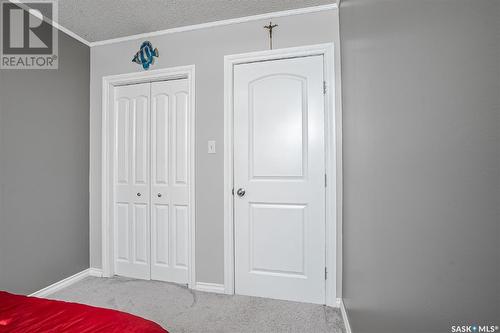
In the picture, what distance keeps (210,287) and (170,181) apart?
113 cm

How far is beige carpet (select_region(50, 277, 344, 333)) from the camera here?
6.13ft

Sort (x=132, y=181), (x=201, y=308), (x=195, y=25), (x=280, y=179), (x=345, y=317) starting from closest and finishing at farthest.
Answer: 1. (x=345, y=317)
2. (x=201, y=308)
3. (x=280, y=179)
4. (x=195, y=25)
5. (x=132, y=181)

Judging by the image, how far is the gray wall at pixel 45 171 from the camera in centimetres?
210

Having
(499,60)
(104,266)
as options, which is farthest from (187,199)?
(499,60)

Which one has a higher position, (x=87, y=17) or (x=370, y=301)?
(x=87, y=17)

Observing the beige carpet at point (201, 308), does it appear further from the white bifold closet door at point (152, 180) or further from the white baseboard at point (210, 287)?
the white bifold closet door at point (152, 180)

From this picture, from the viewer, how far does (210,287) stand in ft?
7.93

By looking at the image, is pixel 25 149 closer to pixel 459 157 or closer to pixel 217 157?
pixel 217 157

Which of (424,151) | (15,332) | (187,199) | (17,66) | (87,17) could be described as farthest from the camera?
(187,199)

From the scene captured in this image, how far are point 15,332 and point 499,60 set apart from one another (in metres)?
1.49

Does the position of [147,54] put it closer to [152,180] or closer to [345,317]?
[152,180]

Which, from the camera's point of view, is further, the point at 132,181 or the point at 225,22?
the point at 132,181

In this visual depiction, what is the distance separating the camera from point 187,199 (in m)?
2.62

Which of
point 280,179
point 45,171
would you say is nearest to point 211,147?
point 280,179
